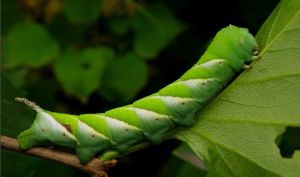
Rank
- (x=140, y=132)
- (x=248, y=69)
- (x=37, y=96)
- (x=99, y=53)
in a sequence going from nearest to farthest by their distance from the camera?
1. (x=248, y=69)
2. (x=140, y=132)
3. (x=99, y=53)
4. (x=37, y=96)

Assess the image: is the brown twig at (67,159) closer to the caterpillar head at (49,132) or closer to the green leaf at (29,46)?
the caterpillar head at (49,132)

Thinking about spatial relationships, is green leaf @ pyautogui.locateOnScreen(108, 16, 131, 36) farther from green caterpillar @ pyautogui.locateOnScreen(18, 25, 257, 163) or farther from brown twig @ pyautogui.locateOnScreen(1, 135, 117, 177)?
brown twig @ pyautogui.locateOnScreen(1, 135, 117, 177)

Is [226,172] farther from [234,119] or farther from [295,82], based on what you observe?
[295,82]

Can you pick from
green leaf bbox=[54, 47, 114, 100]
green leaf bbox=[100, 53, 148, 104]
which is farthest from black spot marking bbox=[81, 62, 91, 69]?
green leaf bbox=[100, 53, 148, 104]

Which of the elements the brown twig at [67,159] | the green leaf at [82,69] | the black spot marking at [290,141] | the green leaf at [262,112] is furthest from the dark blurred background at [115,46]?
the green leaf at [262,112]

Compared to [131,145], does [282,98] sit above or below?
above

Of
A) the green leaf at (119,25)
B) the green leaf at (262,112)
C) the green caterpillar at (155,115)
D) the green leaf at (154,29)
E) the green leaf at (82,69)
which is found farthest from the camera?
the green leaf at (119,25)

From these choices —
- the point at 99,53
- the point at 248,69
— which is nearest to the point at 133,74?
the point at 99,53
